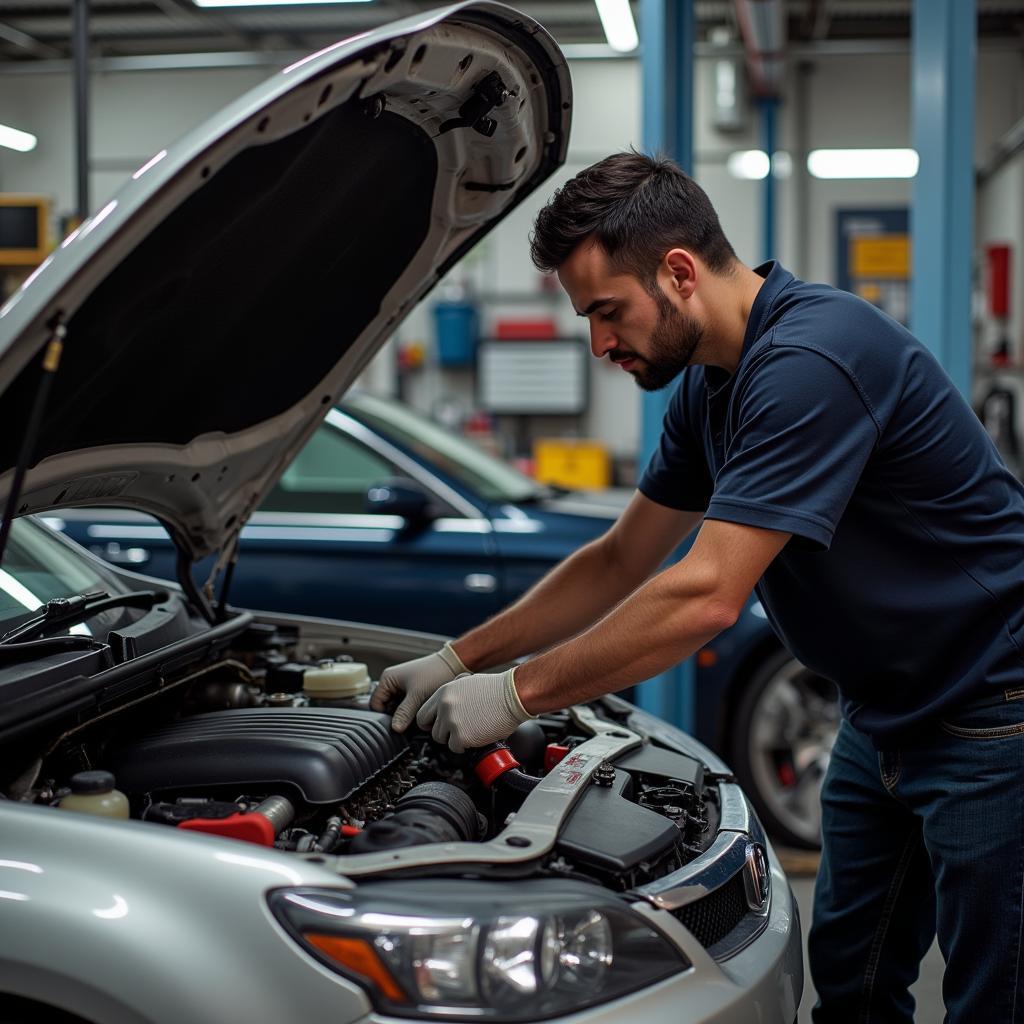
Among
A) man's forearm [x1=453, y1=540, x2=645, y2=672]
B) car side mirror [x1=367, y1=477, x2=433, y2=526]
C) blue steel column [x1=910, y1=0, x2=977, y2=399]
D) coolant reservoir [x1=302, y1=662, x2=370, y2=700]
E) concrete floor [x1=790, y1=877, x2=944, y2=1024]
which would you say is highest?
blue steel column [x1=910, y1=0, x2=977, y2=399]

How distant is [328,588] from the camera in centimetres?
381

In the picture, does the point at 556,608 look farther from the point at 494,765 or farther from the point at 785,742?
the point at 785,742

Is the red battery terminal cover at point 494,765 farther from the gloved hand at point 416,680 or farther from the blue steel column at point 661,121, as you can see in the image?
the blue steel column at point 661,121

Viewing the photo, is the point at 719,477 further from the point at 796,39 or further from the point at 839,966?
the point at 796,39

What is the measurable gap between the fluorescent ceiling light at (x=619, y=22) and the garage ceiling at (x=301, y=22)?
108cm

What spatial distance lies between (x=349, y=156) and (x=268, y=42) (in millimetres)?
11067

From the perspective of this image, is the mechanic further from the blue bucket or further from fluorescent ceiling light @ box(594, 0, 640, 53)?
the blue bucket

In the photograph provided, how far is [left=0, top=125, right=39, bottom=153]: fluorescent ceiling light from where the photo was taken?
12586 mm

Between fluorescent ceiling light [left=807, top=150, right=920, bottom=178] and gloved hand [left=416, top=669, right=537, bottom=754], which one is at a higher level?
fluorescent ceiling light [left=807, top=150, right=920, bottom=178]

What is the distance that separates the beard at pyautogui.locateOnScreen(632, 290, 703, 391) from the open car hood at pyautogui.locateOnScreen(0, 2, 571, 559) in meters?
0.45

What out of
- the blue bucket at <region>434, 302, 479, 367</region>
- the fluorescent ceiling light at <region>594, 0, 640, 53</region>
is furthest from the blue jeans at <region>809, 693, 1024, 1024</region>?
the blue bucket at <region>434, 302, 479, 367</region>

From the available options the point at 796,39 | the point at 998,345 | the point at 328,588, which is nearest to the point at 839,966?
the point at 328,588

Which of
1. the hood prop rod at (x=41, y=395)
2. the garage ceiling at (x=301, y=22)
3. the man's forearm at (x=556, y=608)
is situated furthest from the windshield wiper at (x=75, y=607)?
the garage ceiling at (x=301, y=22)

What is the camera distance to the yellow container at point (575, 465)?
11.4m
